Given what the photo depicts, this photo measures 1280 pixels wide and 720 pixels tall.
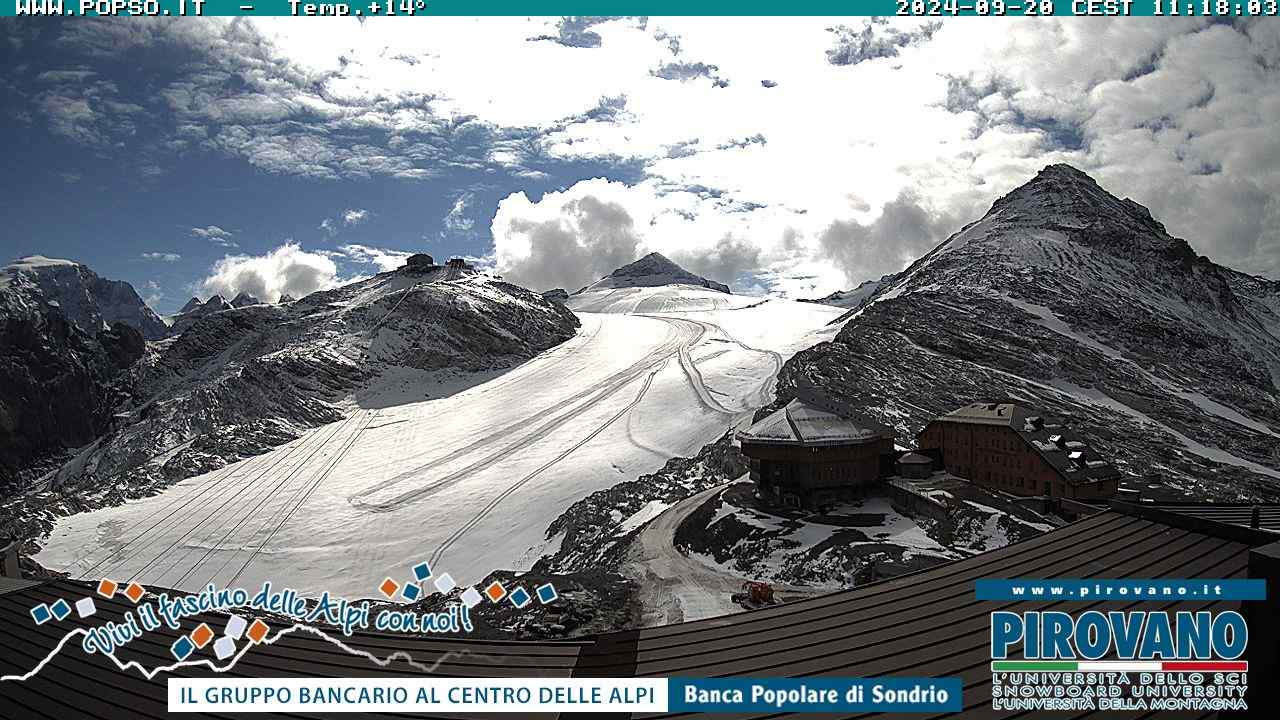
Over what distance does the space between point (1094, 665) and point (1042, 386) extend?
294 ft

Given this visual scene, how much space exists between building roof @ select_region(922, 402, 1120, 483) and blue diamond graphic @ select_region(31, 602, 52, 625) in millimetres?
52549

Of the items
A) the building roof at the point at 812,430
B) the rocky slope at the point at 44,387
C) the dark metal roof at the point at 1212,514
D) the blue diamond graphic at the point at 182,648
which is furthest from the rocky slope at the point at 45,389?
the dark metal roof at the point at 1212,514

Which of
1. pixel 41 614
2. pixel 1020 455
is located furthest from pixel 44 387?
pixel 1020 455

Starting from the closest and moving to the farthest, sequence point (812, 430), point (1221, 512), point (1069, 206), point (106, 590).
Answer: point (106, 590), point (1221, 512), point (812, 430), point (1069, 206)

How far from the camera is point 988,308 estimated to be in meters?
106

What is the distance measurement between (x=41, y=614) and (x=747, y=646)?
1288 centimetres

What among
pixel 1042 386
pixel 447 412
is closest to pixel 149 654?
pixel 447 412

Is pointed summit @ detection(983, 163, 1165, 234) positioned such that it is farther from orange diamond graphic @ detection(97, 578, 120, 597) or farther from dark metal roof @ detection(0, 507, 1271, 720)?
orange diamond graphic @ detection(97, 578, 120, 597)

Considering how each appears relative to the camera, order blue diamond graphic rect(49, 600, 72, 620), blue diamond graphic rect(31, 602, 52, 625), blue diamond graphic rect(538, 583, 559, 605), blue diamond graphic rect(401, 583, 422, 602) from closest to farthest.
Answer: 1. blue diamond graphic rect(401, 583, 422, 602)
2. blue diamond graphic rect(31, 602, 52, 625)
3. blue diamond graphic rect(49, 600, 72, 620)
4. blue diamond graphic rect(538, 583, 559, 605)

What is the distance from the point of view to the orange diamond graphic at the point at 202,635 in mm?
10914

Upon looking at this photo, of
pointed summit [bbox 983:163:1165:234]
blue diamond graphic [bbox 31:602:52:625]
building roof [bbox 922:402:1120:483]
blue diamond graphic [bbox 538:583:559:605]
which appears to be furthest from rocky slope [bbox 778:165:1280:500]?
blue diamond graphic [bbox 31:602:52:625]

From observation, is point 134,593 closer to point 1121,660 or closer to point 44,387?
point 1121,660

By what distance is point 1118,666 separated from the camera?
9.41 meters

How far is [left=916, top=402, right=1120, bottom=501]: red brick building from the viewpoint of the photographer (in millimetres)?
46531
